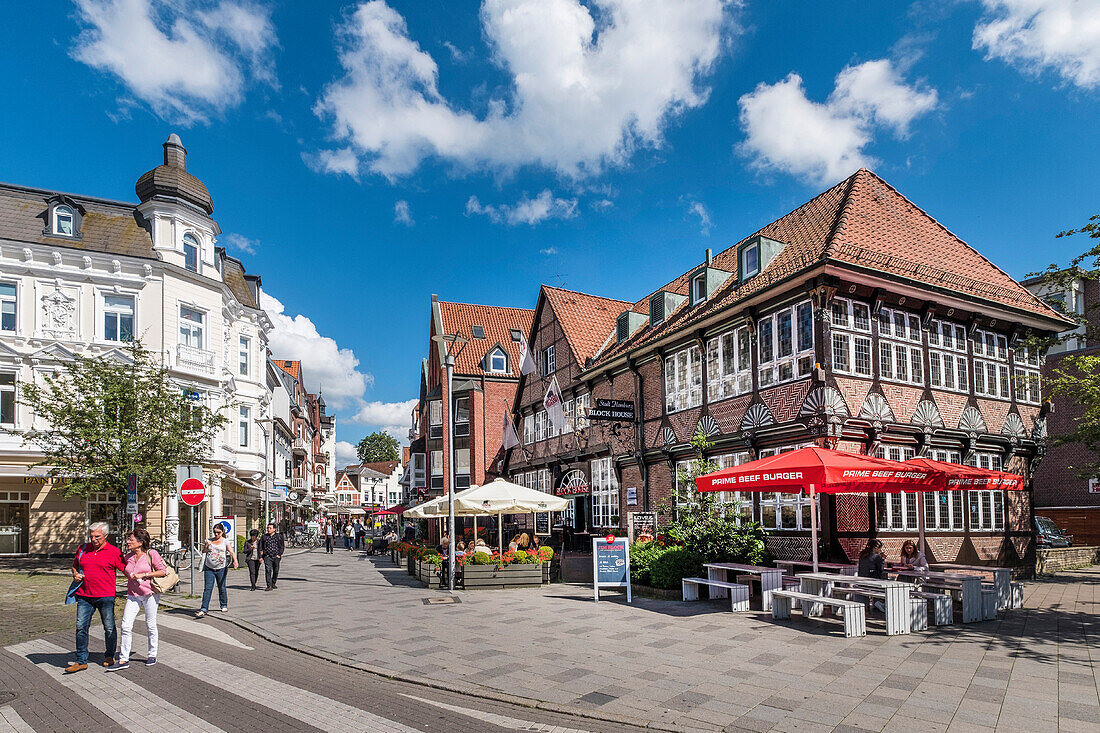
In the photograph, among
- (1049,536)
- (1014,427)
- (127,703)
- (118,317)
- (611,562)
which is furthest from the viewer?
(118,317)

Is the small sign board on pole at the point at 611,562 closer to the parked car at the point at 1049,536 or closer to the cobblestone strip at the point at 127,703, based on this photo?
the cobblestone strip at the point at 127,703

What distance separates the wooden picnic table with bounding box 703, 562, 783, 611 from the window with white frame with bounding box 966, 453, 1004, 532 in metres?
7.96

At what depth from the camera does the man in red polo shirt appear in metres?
9.00

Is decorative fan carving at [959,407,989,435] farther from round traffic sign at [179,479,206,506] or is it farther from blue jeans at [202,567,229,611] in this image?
round traffic sign at [179,479,206,506]

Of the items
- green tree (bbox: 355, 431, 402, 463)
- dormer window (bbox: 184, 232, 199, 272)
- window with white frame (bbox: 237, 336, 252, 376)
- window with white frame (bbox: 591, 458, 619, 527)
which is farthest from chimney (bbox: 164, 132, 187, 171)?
green tree (bbox: 355, 431, 402, 463)

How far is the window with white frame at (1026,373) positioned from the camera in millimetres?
21172

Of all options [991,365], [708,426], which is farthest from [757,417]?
[991,365]

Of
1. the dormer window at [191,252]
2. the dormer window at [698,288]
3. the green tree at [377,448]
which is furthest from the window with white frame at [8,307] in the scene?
the green tree at [377,448]

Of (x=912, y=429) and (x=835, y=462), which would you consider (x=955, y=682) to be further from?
(x=912, y=429)

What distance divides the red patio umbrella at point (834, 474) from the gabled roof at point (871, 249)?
5.61 m

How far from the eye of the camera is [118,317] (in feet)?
97.6

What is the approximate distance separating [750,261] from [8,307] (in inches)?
1057

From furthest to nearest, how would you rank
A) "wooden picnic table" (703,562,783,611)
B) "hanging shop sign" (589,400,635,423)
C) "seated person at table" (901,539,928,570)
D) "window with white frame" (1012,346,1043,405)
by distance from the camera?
"hanging shop sign" (589,400,635,423) → "window with white frame" (1012,346,1043,405) → "seated person at table" (901,539,928,570) → "wooden picnic table" (703,562,783,611)

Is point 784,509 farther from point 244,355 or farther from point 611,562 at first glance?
point 244,355
